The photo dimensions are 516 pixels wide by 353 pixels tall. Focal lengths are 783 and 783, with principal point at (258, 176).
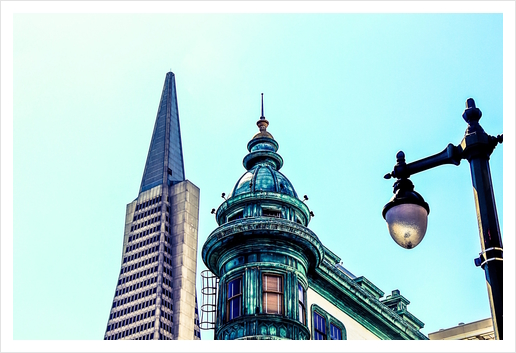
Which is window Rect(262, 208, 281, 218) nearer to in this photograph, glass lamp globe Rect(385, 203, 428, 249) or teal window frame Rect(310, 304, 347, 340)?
teal window frame Rect(310, 304, 347, 340)

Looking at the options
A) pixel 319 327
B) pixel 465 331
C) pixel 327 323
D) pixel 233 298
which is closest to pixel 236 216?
pixel 233 298

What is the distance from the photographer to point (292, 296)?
28.5 metres

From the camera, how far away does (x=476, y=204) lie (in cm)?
1003

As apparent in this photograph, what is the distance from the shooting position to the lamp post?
9.48 metres

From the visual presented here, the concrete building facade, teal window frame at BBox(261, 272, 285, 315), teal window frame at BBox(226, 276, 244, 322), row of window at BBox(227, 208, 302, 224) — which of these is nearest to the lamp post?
teal window frame at BBox(261, 272, 285, 315)

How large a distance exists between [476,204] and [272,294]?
18895 millimetres

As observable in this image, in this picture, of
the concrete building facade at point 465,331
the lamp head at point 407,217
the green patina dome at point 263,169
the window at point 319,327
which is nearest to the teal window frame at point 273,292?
the window at point 319,327

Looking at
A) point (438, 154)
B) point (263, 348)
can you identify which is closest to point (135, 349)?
point (263, 348)

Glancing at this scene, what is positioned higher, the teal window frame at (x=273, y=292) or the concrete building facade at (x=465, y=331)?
the concrete building facade at (x=465, y=331)

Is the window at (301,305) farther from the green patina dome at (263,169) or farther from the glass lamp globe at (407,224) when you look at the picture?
the glass lamp globe at (407,224)

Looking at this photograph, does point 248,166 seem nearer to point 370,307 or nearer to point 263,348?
point 370,307

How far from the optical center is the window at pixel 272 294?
2806cm

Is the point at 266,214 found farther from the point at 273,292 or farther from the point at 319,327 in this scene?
the point at 319,327

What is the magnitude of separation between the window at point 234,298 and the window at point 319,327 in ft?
12.0
